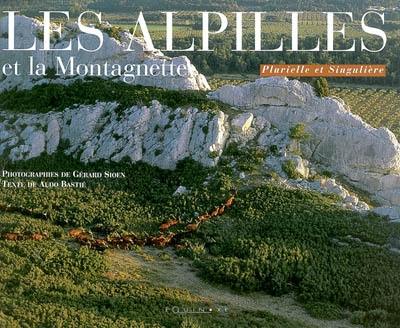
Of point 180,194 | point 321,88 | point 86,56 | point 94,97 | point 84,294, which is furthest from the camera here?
point 86,56

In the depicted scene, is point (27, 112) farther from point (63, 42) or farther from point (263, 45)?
point (263, 45)

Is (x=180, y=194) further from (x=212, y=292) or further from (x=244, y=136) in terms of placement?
(x=212, y=292)

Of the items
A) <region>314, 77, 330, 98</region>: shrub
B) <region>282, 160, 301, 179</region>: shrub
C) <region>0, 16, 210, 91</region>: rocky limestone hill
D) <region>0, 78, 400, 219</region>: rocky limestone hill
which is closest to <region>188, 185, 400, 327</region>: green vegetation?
<region>282, 160, 301, 179</region>: shrub

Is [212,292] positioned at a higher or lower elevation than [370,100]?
lower

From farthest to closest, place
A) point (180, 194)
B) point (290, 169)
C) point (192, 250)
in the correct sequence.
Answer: point (290, 169) < point (180, 194) < point (192, 250)

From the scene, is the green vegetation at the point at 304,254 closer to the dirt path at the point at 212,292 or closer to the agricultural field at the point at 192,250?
the agricultural field at the point at 192,250

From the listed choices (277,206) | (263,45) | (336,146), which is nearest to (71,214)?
(277,206)

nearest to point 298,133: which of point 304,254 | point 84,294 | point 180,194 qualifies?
point 180,194
